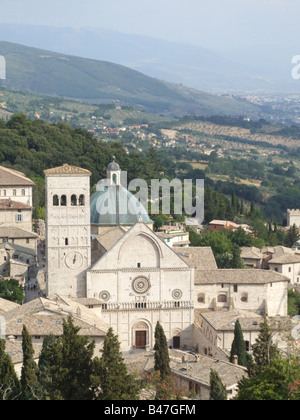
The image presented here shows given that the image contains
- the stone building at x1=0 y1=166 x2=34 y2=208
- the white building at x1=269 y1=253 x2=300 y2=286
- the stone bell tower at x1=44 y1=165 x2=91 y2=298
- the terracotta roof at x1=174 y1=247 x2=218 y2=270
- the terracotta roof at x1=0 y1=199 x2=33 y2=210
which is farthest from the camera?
the stone building at x1=0 y1=166 x2=34 y2=208

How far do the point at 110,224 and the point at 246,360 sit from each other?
658 inches

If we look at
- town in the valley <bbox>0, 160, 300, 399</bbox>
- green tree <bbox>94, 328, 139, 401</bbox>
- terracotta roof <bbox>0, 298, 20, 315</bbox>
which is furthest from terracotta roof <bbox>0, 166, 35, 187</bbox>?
green tree <bbox>94, 328, 139, 401</bbox>

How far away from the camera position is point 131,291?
179 ft

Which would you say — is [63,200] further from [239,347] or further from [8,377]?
[8,377]

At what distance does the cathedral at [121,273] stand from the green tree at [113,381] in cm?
1819

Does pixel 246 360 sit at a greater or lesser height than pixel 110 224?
lesser

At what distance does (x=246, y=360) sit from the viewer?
48.2 m

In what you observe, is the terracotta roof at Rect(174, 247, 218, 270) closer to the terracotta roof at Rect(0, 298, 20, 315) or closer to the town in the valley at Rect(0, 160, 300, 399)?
the town in the valley at Rect(0, 160, 300, 399)

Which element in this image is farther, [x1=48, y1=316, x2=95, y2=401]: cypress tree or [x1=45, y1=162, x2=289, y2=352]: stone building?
[x1=45, y1=162, x2=289, y2=352]: stone building

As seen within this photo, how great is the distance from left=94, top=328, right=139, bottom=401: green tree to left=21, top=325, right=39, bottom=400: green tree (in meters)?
2.54

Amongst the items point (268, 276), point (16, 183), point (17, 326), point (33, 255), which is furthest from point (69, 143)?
point (17, 326)

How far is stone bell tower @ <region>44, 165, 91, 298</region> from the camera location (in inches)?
2138

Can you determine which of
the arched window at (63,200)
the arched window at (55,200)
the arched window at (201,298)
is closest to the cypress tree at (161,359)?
the arched window at (63,200)
